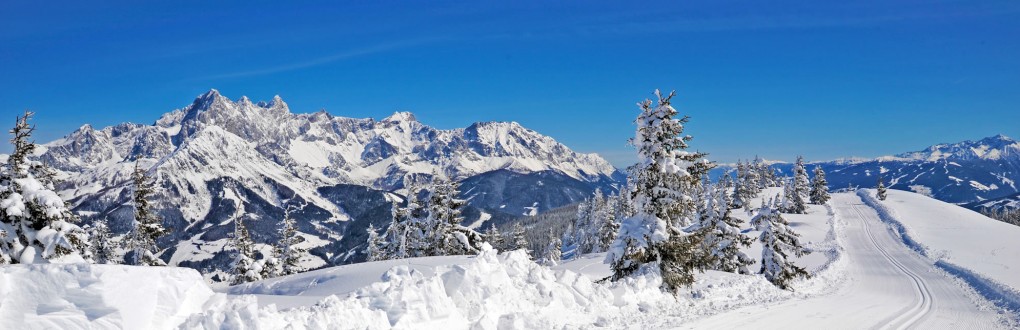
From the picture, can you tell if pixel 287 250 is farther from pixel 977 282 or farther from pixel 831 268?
pixel 977 282

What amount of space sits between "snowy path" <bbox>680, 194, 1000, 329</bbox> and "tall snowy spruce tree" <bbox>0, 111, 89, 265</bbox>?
870 inches

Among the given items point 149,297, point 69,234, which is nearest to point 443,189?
point 69,234

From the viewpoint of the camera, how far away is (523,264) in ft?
51.7

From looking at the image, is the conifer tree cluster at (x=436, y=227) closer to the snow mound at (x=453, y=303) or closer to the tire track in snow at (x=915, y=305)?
the snow mound at (x=453, y=303)

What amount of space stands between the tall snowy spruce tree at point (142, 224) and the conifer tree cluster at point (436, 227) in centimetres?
1472

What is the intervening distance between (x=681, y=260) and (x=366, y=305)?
12.5m

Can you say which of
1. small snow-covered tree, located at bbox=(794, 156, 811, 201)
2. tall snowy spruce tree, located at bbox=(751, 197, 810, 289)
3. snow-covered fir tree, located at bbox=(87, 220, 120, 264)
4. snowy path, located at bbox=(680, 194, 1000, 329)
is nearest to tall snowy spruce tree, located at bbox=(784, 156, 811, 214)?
small snow-covered tree, located at bbox=(794, 156, 811, 201)

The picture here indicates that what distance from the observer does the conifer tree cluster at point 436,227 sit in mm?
38156

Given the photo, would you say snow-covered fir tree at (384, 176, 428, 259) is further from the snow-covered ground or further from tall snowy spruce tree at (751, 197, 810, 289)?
tall snowy spruce tree at (751, 197, 810, 289)

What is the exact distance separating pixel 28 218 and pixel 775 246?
34.8m

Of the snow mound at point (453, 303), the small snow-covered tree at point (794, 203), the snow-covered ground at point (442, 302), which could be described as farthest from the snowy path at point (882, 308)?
the small snow-covered tree at point (794, 203)

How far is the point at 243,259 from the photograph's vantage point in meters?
38.1

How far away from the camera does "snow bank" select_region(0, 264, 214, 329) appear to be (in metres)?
8.31

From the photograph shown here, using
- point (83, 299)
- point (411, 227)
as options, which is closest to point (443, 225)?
point (411, 227)
